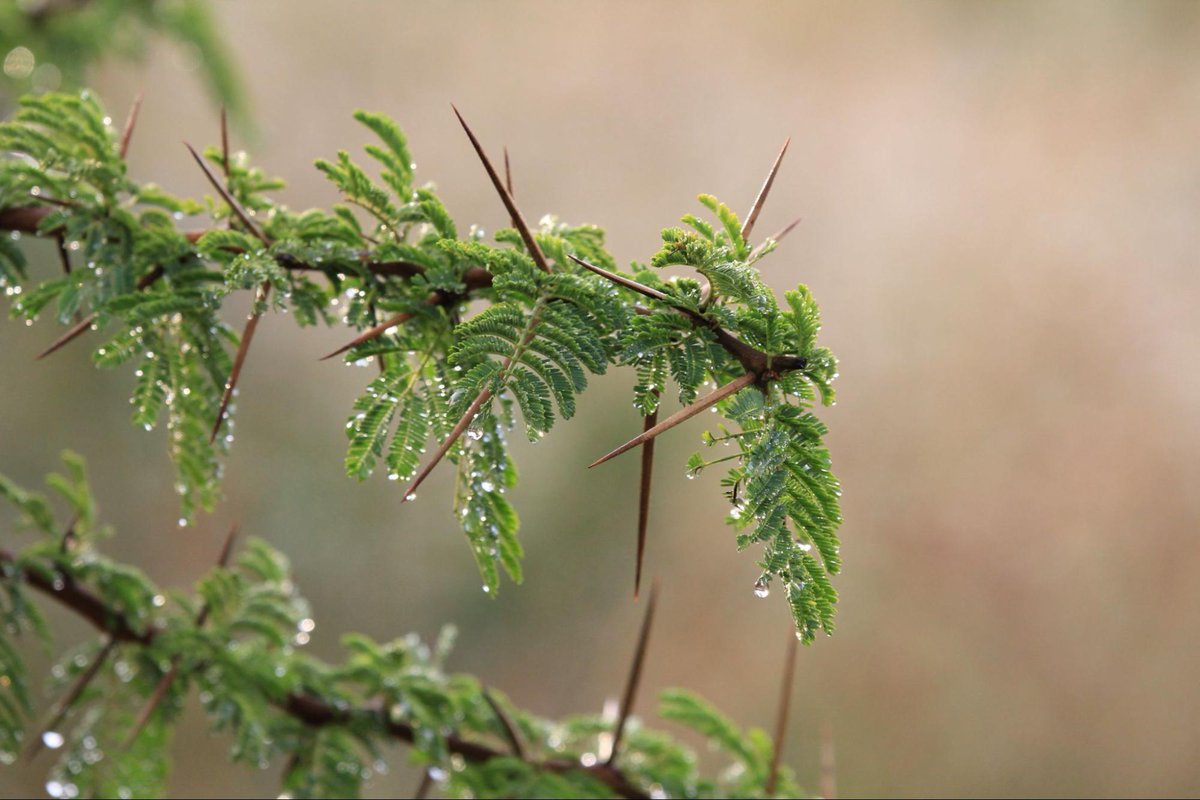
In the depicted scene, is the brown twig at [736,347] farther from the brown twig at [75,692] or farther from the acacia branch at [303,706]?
the brown twig at [75,692]

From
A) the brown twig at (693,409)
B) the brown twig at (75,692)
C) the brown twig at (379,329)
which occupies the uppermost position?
the brown twig at (379,329)

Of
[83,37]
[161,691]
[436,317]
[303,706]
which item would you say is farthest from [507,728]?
[83,37]

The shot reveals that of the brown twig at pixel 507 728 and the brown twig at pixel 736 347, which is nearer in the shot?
the brown twig at pixel 736 347

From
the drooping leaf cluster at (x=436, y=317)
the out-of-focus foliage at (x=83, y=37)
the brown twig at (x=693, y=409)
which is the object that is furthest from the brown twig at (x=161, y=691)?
the out-of-focus foliage at (x=83, y=37)

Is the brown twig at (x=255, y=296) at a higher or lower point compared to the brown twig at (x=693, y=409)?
higher

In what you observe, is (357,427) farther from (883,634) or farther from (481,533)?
(883,634)

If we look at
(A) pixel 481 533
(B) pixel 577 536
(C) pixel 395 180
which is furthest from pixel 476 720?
(B) pixel 577 536

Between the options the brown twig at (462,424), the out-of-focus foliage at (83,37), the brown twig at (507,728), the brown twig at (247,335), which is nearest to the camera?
the brown twig at (462,424)
